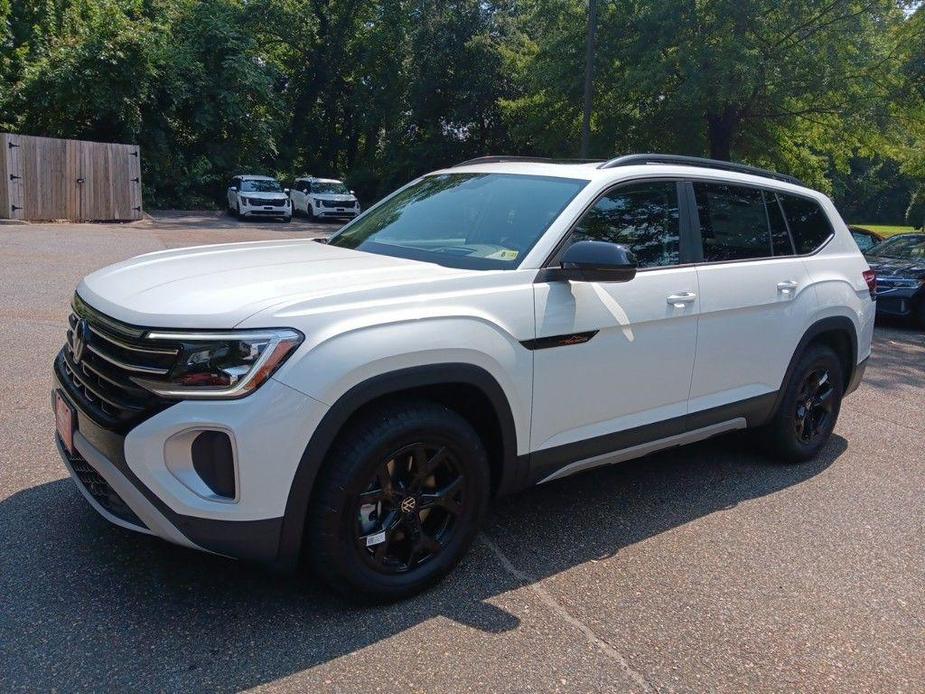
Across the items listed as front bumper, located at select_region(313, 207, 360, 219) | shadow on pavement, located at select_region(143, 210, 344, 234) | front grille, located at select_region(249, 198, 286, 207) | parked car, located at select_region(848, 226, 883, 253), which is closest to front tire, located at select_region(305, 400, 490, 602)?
parked car, located at select_region(848, 226, 883, 253)

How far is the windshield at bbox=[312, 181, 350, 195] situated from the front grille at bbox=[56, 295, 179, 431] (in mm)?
27393

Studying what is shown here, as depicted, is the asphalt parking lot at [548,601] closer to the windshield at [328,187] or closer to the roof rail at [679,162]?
the roof rail at [679,162]

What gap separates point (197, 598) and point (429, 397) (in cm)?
119

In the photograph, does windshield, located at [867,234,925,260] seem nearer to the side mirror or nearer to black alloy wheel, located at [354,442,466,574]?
the side mirror

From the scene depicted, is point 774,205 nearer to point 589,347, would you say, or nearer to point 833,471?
point 833,471

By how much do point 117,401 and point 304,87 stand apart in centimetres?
4023

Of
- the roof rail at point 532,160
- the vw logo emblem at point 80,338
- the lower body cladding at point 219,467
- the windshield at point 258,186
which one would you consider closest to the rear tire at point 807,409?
the roof rail at point 532,160

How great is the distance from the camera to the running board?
3.69m

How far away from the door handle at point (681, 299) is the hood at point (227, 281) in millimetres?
1170

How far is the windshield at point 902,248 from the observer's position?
1245 centimetres

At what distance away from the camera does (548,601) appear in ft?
10.7

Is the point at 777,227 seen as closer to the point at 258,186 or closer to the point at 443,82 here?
the point at 258,186

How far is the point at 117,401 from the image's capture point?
2830mm

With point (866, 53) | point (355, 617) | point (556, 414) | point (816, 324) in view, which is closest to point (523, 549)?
point (556, 414)
